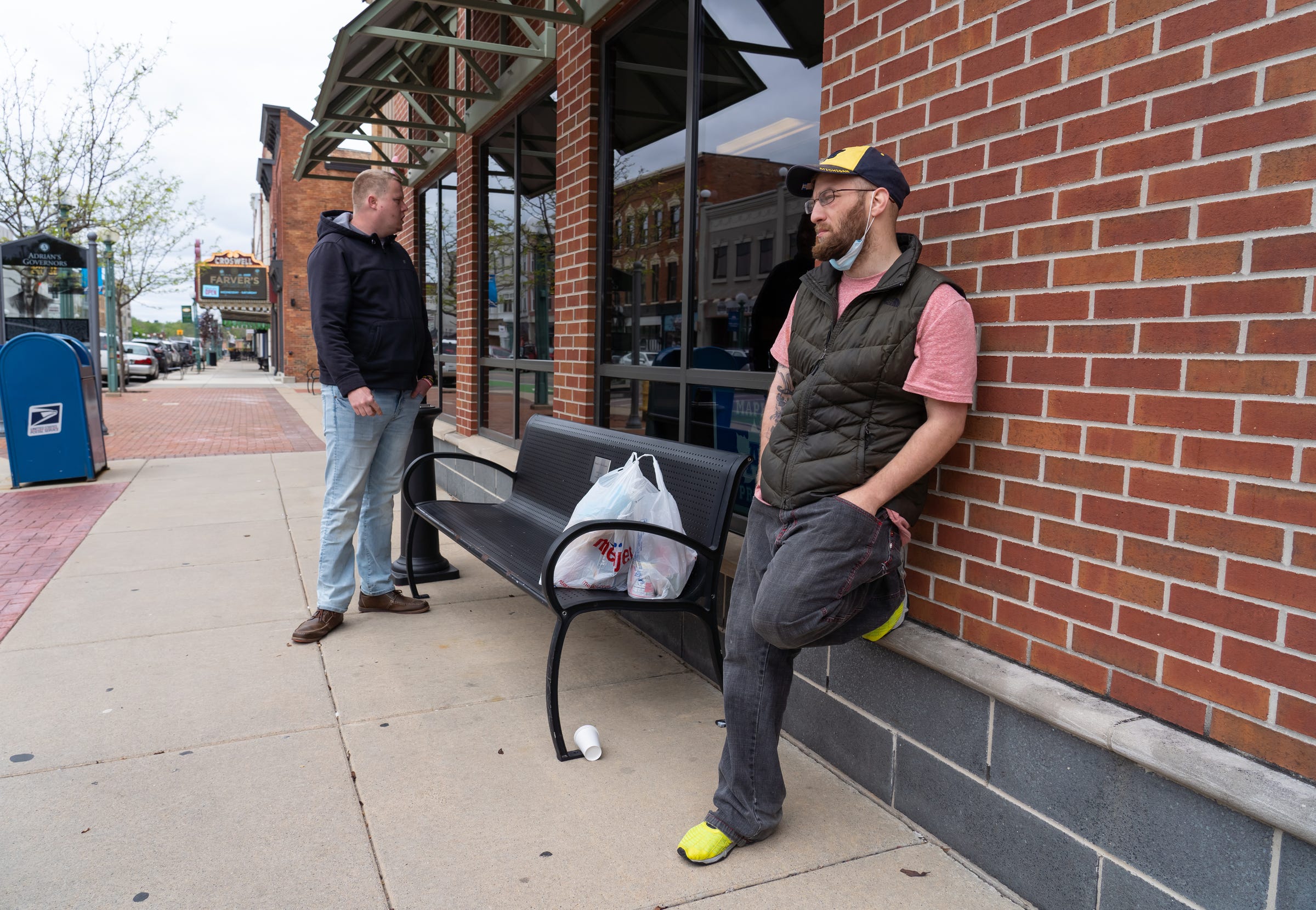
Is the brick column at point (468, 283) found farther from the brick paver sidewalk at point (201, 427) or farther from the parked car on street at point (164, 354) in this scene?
the parked car on street at point (164, 354)

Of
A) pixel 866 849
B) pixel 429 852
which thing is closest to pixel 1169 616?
pixel 866 849

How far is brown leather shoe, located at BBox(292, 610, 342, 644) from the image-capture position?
14.3 feet

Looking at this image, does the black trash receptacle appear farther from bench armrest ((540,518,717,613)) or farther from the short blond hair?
bench armrest ((540,518,717,613))

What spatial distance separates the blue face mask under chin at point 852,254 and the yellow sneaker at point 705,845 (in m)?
1.65

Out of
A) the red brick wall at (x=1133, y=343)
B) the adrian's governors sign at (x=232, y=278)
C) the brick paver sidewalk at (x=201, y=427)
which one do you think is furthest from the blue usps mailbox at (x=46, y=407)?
the adrian's governors sign at (x=232, y=278)

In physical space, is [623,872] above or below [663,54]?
below

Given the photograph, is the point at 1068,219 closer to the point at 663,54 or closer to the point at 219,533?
the point at 663,54

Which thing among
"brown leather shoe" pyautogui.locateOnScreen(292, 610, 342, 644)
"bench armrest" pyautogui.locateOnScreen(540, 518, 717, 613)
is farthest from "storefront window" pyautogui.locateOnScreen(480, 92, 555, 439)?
"bench armrest" pyautogui.locateOnScreen(540, 518, 717, 613)

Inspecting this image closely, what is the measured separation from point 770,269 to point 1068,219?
1.82 meters

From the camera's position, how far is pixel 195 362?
63.2 metres

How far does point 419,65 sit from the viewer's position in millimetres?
9312

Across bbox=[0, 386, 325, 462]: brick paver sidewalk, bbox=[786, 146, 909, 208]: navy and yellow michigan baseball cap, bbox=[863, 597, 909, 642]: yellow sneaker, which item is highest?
bbox=[786, 146, 909, 208]: navy and yellow michigan baseball cap

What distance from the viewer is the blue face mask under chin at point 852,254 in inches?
97.1

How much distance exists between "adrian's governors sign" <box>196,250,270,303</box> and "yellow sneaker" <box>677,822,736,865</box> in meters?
54.4
